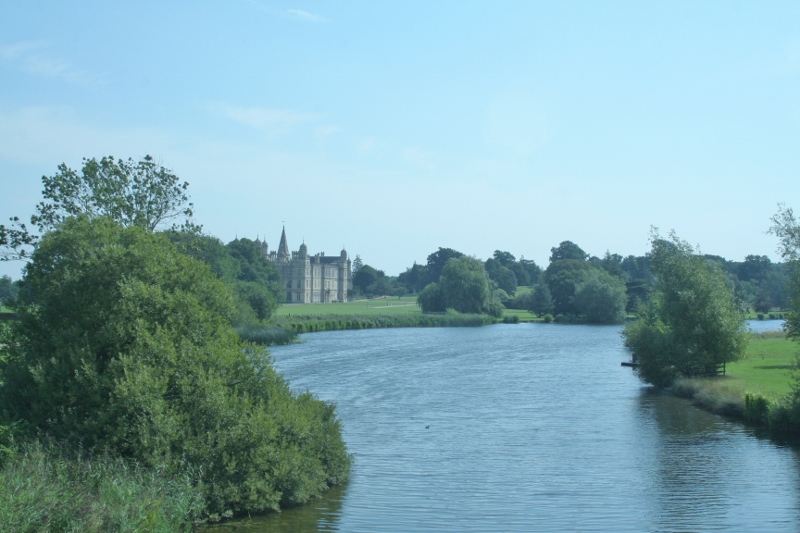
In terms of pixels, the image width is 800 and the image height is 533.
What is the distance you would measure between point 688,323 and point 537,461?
53.7 feet

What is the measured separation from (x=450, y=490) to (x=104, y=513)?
26.7ft

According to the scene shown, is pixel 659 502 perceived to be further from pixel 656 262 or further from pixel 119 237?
pixel 656 262

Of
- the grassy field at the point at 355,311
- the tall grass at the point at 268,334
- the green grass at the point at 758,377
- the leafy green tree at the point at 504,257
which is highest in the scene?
the leafy green tree at the point at 504,257

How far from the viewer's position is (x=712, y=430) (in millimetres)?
24094

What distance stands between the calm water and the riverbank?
81 cm

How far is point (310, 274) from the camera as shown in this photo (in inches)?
6471

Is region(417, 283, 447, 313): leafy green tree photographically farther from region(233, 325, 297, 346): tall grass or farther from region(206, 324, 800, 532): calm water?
region(206, 324, 800, 532): calm water

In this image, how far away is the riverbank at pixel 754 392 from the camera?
22.7 metres

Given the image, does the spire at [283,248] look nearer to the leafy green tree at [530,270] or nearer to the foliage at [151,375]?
the leafy green tree at [530,270]

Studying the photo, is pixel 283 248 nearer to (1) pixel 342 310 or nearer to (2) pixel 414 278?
(2) pixel 414 278

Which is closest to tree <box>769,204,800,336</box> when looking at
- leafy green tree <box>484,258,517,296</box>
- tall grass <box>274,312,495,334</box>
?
tall grass <box>274,312,495,334</box>

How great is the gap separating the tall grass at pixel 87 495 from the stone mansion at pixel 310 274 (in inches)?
5534

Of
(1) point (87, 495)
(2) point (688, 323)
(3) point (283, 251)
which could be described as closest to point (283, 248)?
(3) point (283, 251)

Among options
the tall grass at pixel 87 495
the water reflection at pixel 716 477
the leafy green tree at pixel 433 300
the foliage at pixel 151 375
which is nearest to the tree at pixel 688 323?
the water reflection at pixel 716 477
